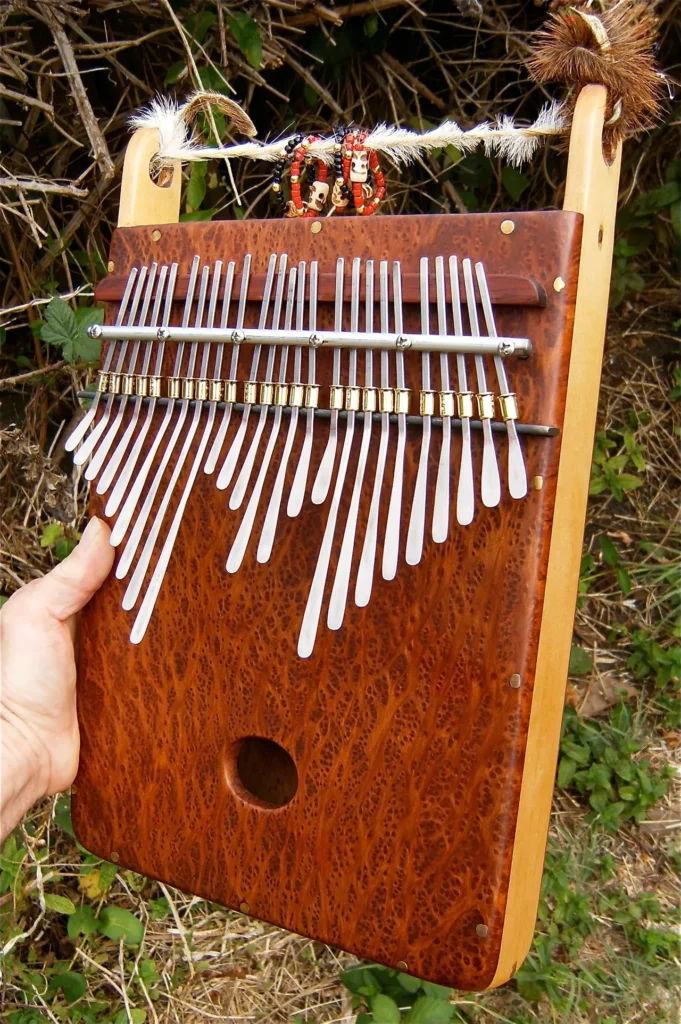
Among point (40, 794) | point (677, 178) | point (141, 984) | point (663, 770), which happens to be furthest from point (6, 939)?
point (677, 178)

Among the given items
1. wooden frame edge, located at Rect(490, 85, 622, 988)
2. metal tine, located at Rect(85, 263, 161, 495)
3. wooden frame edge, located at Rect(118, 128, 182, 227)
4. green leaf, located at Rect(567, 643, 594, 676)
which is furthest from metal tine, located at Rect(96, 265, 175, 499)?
green leaf, located at Rect(567, 643, 594, 676)

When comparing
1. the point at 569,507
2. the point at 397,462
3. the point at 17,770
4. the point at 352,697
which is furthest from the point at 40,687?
the point at 569,507

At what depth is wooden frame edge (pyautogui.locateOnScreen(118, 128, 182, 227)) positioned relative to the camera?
892 millimetres

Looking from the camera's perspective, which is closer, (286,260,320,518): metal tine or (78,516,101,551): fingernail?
(286,260,320,518): metal tine

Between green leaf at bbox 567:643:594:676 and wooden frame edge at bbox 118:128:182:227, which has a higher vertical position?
wooden frame edge at bbox 118:128:182:227

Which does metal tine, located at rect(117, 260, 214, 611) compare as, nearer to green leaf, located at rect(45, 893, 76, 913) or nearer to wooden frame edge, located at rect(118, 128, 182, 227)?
wooden frame edge, located at rect(118, 128, 182, 227)

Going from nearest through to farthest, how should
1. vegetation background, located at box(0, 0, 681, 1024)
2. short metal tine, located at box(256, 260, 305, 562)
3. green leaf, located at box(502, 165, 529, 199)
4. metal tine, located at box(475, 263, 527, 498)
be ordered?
1. metal tine, located at box(475, 263, 527, 498)
2. short metal tine, located at box(256, 260, 305, 562)
3. vegetation background, located at box(0, 0, 681, 1024)
4. green leaf, located at box(502, 165, 529, 199)

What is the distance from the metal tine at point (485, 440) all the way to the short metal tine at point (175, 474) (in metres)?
0.25

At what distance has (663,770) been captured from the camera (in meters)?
1.23

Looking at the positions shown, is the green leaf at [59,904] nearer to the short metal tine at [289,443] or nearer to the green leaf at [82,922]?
the green leaf at [82,922]

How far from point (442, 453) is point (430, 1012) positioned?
2.28ft

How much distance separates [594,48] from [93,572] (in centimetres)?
66

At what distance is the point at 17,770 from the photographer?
88 centimetres

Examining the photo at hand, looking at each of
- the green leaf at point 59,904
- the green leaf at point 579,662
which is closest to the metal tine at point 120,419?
the green leaf at point 59,904
